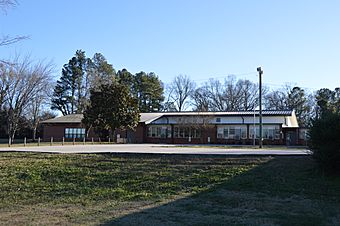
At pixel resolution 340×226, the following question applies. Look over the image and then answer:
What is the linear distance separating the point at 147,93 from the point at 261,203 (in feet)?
238

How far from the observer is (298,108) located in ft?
247

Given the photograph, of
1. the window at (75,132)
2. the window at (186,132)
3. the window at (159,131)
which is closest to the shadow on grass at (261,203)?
the window at (186,132)

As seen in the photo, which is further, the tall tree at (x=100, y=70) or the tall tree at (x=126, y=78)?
the tall tree at (x=126, y=78)

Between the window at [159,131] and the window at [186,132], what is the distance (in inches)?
45.0

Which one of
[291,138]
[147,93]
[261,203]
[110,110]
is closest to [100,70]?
[147,93]

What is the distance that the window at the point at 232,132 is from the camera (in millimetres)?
51469

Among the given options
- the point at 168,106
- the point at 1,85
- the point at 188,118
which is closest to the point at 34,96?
the point at 1,85

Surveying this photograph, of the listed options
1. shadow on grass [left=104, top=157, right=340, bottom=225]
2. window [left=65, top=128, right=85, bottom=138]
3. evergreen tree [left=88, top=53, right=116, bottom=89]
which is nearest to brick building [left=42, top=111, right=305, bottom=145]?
window [left=65, top=128, right=85, bottom=138]

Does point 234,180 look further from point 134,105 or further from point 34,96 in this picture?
point 34,96

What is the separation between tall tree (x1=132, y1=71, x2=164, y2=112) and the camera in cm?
8206

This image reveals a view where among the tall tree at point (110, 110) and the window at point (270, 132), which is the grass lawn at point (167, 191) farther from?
the window at point (270, 132)

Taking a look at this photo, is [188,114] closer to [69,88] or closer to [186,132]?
[186,132]

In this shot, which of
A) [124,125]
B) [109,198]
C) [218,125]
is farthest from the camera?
[218,125]

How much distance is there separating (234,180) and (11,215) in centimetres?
686
